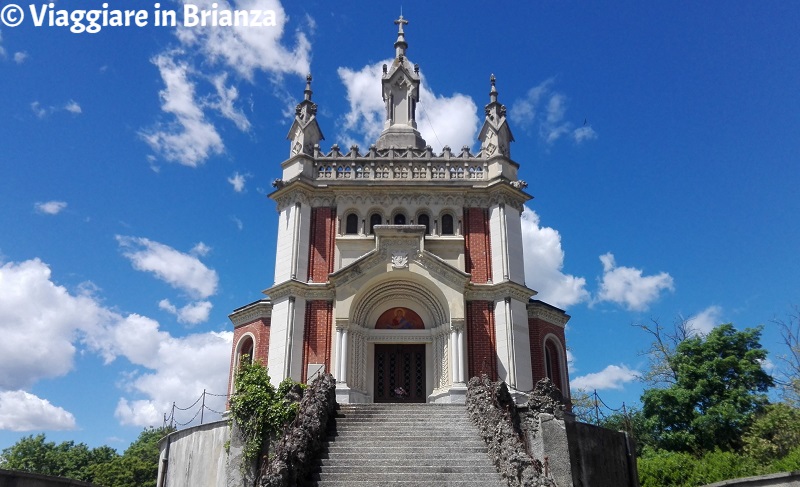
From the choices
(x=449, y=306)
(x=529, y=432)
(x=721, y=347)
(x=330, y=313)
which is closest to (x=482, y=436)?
(x=529, y=432)

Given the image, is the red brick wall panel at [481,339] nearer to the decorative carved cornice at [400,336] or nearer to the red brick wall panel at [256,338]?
the decorative carved cornice at [400,336]

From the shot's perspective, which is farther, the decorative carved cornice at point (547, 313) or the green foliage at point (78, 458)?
the green foliage at point (78, 458)

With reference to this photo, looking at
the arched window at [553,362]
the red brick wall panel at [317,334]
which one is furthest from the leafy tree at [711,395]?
the red brick wall panel at [317,334]

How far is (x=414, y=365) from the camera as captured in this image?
24.9m

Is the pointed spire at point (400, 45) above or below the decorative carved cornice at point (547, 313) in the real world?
above

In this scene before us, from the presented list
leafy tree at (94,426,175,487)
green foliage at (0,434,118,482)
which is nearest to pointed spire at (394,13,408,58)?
leafy tree at (94,426,175,487)

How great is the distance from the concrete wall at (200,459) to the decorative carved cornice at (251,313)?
286 inches

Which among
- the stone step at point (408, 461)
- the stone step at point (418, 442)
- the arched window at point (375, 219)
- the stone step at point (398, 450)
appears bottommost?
the stone step at point (408, 461)

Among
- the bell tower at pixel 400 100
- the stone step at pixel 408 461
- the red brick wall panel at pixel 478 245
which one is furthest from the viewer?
the bell tower at pixel 400 100

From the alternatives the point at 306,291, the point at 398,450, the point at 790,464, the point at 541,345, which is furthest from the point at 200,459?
the point at 790,464

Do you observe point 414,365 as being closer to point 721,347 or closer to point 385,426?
point 385,426

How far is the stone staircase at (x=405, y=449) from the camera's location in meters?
14.6

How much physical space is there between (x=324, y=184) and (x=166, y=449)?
12208 mm

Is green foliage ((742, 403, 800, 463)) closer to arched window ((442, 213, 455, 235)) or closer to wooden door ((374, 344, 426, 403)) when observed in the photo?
wooden door ((374, 344, 426, 403))
